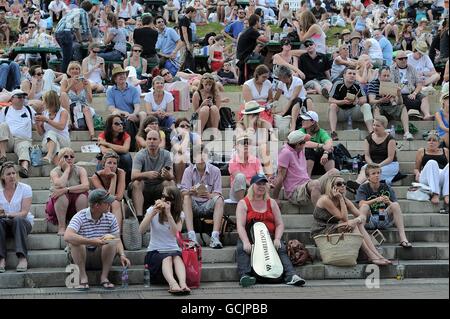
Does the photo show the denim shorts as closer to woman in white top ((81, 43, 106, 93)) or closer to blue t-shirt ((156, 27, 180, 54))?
woman in white top ((81, 43, 106, 93))

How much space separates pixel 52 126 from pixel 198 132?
2.10m

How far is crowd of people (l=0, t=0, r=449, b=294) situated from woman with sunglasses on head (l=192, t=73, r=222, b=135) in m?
0.02

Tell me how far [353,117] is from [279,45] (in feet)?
11.5

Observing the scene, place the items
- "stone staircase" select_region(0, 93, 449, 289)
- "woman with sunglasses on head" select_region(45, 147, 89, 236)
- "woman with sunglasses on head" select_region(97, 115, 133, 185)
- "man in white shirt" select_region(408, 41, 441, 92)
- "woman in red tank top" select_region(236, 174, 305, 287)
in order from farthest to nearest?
"man in white shirt" select_region(408, 41, 441, 92), "woman with sunglasses on head" select_region(97, 115, 133, 185), "woman with sunglasses on head" select_region(45, 147, 89, 236), "woman in red tank top" select_region(236, 174, 305, 287), "stone staircase" select_region(0, 93, 449, 289)

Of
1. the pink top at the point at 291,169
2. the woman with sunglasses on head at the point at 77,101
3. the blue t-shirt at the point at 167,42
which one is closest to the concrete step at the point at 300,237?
the pink top at the point at 291,169

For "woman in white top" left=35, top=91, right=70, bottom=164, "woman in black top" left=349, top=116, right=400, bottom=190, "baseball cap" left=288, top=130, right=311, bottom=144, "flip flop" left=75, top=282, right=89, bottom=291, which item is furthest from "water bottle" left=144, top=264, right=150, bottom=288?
"woman in black top" left=349, top=116, right=400, bottom=190

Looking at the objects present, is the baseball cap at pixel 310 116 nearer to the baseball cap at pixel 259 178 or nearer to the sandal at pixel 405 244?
the baseball cap at pixel 259 178

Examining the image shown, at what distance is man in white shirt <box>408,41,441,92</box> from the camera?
21469 mm

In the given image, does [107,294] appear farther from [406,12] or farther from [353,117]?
[406,12]

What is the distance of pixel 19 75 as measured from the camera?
20.5 m

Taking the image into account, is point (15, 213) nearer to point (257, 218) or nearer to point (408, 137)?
point (257, 218)

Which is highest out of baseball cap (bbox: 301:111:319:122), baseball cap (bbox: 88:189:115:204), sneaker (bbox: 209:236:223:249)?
baseball cap (bbox: 301:111:319:122)

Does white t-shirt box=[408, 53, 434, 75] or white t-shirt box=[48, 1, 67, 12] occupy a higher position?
white t-shirt box=[48, 1, 67, 12]
